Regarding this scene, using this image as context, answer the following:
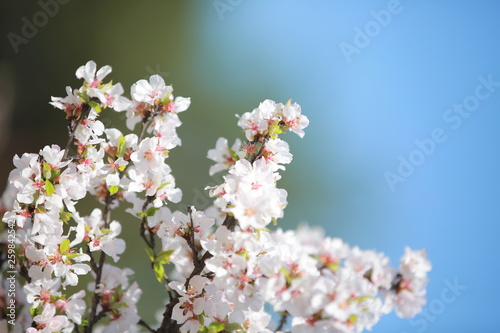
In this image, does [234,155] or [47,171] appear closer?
[47,171]

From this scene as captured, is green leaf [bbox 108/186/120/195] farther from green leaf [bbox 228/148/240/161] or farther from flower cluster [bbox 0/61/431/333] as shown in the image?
green leaf [bbox 228/148/240/161]

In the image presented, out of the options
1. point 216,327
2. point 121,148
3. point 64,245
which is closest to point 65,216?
point 64,245

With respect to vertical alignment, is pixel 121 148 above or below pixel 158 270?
above

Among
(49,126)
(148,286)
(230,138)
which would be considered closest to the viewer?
(148,286)

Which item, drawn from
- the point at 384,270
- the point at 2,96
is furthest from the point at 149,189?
the point at 2,96

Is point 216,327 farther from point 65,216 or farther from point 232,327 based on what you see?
point 65,216

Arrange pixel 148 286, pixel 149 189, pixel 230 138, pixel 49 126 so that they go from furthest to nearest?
pixel 230 138
pixel 49 126
pixel 148 286
pixel 149 189

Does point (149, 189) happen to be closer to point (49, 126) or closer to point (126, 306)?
point (126, 306)

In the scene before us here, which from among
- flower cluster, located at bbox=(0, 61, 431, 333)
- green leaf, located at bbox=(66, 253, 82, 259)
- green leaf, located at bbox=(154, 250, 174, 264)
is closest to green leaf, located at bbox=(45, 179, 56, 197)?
flower cluster, located at bbox=(0, 61, 431, 333)
